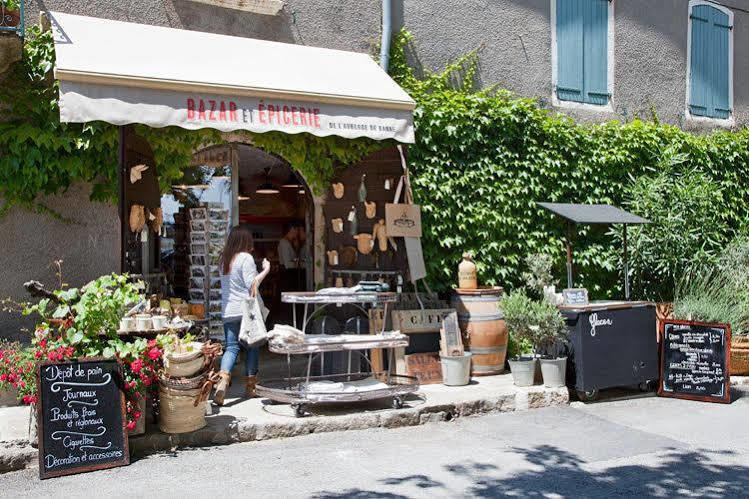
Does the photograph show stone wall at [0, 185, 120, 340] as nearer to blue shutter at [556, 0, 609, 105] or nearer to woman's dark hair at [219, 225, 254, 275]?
woman's dark hair at [219, 225, 254, 275]

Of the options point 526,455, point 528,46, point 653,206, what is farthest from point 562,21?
point 526,455

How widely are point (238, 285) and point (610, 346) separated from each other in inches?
140

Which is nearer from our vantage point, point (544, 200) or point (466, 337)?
point (466, 337)

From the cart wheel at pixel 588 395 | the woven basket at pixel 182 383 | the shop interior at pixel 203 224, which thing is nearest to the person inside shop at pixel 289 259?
the shop interior at pixel 203 224

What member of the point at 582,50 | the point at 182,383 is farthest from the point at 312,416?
the point at 582,50

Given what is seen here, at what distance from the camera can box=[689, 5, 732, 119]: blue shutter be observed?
11.4 m

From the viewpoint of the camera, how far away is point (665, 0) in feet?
36.3

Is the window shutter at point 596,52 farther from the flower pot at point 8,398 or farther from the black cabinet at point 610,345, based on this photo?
the flower pot at point 8,398

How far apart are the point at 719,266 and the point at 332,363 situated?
525 centimetres

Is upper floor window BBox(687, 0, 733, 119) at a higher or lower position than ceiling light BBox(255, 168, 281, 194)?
higher

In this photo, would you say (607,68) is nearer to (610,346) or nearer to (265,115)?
(610,346)

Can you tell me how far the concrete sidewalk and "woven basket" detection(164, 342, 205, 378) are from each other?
446 millimetres

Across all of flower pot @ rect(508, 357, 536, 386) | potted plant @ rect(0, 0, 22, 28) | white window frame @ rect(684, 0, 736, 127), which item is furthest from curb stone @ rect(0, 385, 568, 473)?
white window frame @ rect(684, 0, 736, 127)

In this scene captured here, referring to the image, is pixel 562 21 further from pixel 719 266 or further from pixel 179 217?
pixel 179 217
